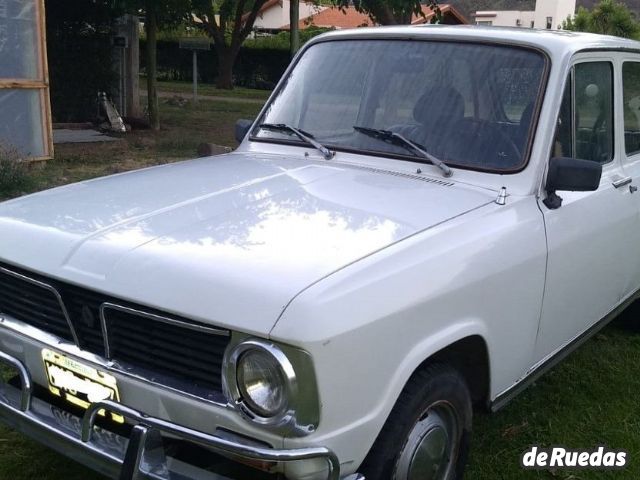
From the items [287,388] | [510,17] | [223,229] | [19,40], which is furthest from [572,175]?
[510,17]

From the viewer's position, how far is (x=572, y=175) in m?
2.95

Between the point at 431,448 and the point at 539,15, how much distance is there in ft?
199

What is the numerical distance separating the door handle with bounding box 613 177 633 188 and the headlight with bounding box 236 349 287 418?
7.66 feet

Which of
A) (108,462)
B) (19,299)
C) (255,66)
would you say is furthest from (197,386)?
(255,66)

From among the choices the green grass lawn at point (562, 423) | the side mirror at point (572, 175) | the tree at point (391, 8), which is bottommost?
the green grass lawn at point (562, 423)

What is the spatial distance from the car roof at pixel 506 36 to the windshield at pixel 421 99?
41 millimetres

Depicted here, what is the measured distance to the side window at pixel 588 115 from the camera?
3328 millimetres

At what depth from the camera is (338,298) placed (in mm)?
2098

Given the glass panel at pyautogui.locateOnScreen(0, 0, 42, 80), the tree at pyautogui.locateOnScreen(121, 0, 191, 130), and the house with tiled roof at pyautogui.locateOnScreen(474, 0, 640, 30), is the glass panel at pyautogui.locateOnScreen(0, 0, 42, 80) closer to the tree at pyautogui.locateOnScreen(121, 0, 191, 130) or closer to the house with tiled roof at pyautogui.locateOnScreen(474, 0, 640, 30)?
the tree at pyautogui.locateOnScreen(121, 0, 191, 130)

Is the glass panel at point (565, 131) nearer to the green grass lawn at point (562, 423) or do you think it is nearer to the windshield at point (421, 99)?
the windshield at point (421, 99)

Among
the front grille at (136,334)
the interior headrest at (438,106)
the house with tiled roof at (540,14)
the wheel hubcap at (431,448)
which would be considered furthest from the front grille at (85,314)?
the house with tiled roof at (540,14)

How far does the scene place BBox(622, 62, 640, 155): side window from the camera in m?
3.95

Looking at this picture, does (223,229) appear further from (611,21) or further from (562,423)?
(611,21)

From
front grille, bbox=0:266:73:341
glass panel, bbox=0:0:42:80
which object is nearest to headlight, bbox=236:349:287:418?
front grille, bbox=0:266:73:341
